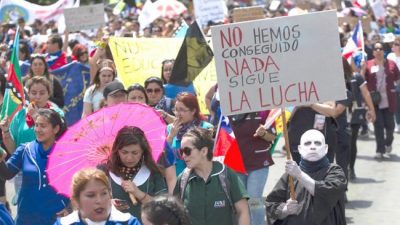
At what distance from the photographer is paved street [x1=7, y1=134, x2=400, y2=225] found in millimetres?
11594

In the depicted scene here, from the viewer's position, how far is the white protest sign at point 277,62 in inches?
304

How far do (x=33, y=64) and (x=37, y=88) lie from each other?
293cm

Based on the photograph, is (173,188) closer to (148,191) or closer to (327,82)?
(148,191)

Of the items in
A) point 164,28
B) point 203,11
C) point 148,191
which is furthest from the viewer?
point 164,28

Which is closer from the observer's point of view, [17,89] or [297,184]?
[297,184]

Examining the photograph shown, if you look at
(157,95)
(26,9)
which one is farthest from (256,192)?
(26,9)

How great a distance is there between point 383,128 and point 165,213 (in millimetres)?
11067

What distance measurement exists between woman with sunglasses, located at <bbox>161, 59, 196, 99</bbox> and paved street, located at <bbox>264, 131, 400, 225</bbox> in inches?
70.3

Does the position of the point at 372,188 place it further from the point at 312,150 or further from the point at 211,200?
the point at 211,200

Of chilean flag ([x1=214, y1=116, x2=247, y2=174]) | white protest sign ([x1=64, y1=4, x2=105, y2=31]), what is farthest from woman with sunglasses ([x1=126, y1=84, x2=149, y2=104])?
white protest sign ([x1=64, y1=4, x2=105, y2=31])

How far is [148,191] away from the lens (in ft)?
23.2

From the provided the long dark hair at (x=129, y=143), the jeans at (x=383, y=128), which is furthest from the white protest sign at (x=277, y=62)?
the jeans at (x=383, y=128)

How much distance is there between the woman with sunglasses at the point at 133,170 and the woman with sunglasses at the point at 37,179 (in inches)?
27.7

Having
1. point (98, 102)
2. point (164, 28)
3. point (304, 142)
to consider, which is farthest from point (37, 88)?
point (164, 28)
